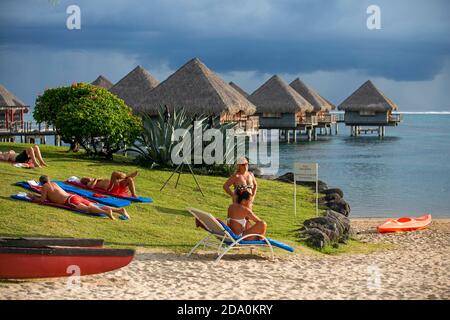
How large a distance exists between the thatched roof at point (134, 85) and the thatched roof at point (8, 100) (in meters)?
6.07

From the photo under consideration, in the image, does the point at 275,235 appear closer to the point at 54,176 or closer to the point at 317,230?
the point at 317,230

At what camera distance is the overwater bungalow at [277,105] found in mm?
58312

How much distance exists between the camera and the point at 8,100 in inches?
1722

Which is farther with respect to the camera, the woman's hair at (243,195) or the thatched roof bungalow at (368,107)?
the thatched roof bungalow at (368,107)

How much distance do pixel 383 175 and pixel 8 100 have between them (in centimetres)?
2103

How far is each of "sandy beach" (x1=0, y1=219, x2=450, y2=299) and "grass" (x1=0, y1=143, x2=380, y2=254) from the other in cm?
114

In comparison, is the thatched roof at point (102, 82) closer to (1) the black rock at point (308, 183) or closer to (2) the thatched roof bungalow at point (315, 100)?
(2) the thatched roof bungalow at point (315, 100)

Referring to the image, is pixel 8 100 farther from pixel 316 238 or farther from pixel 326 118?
pixel 316 238

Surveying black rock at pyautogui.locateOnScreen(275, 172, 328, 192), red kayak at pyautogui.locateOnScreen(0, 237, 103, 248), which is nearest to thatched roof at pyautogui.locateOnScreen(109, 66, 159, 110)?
black rock at pyautogui.locateOnScreen(275, 172, 328, 192)

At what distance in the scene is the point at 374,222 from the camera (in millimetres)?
20016

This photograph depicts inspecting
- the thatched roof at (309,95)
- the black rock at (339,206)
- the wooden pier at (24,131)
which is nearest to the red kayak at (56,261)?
the black rock at (339,206)

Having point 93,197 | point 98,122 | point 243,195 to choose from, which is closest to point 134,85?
point 98,122

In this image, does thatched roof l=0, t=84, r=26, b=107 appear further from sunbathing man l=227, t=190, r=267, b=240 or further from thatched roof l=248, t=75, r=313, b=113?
sunbathing man l=227, t=190, r=267, b=240

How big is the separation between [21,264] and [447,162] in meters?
42.4
